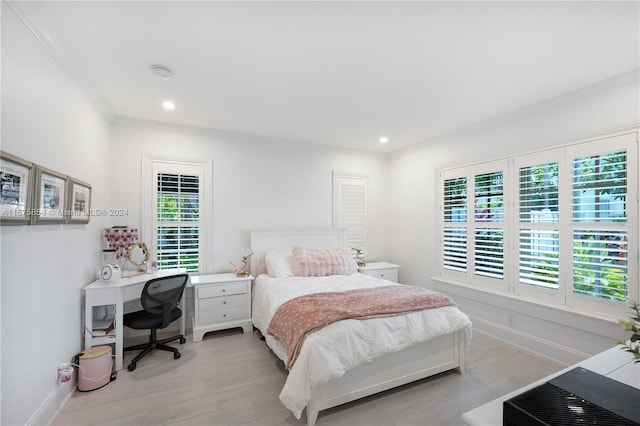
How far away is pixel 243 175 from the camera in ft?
13.3

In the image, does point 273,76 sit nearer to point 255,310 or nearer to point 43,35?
point 43,35

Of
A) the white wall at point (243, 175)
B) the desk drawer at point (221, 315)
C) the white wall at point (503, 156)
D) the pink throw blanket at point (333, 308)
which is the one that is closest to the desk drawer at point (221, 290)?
the desk drawer at point (221, 315)

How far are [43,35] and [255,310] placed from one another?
3063 mm

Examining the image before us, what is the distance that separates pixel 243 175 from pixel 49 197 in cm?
228

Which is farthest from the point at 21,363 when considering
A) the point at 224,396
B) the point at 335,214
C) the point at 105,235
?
the point at 335,214

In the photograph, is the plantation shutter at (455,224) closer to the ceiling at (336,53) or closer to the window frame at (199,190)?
the ceiling at (336,53)

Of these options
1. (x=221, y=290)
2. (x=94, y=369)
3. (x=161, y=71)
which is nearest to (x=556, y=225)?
(x=221, y=290)

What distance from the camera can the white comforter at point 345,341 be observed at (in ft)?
6.15

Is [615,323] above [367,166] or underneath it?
underneath

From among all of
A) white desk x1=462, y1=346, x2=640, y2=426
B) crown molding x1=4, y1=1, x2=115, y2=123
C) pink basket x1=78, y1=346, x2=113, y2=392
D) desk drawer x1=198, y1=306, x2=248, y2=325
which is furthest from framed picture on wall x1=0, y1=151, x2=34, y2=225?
white desk x1=462, y1=346, x2=640, y2=426

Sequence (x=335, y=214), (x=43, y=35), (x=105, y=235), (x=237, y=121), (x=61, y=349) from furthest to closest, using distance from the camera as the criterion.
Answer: (x=335, y=214) < (x=237, y=121) < (x=105, y=235) < (x=61, y=349) < (x=43, y=35)

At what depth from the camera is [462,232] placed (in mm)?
3906

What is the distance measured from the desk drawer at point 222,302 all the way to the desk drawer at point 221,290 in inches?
1.9

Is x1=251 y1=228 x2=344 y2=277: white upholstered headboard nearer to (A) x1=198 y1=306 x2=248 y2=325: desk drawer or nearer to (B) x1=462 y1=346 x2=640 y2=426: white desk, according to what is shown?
(A) x1=198 y1=306 x2=248 y2=325: desk drawer
